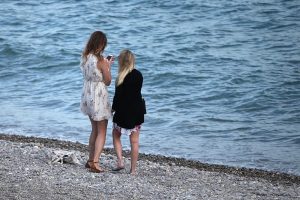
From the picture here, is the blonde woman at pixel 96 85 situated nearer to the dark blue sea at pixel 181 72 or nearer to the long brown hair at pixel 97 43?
the long brown hair at pixel 97 43

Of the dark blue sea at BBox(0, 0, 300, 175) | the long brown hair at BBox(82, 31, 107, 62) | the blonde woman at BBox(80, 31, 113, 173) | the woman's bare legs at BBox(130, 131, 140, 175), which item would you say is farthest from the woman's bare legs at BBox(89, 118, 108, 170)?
the dark blue sea at BBox(0, 0, 300, 175)

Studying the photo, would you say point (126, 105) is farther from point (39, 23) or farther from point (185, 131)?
point (39, 23)

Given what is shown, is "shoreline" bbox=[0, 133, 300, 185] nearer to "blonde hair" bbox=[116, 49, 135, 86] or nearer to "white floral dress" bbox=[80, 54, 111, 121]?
"white floral dress" bbox=[80, 54, 111, 121]

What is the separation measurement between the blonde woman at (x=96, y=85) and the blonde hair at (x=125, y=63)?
0.21 m

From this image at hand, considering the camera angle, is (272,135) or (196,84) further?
(196,84)

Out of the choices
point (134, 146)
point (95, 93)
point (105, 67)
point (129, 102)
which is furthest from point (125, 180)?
point (105, 67)

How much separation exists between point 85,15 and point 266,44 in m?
9.77

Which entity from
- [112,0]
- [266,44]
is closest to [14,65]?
[266,44]

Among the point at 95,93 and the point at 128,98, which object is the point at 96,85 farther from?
the point at 128,98

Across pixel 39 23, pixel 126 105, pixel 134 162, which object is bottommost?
pixel 39 23

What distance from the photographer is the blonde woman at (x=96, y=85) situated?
1066 centimetres

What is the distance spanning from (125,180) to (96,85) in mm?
1276

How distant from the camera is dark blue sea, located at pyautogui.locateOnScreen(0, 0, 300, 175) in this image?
52.7ft

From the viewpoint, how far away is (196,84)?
22.1m
